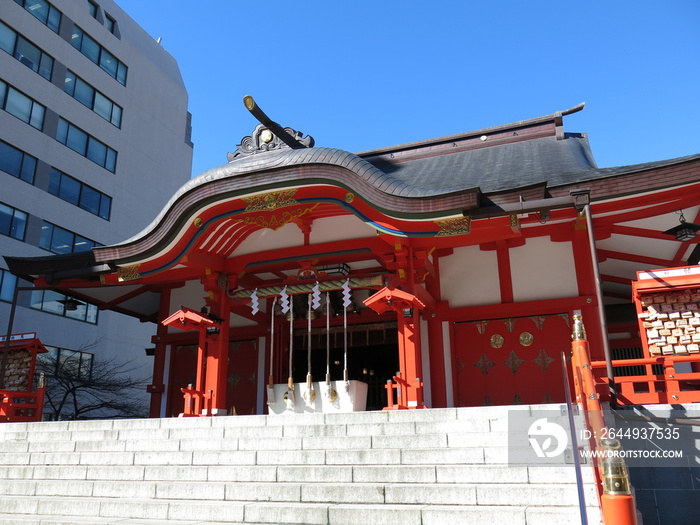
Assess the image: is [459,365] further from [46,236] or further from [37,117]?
[37,117]

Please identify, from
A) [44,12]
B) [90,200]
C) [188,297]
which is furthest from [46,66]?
[188,297]

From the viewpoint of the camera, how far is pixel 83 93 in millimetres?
25094

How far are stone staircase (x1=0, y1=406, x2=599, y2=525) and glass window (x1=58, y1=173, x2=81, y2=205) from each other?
57.8 feet

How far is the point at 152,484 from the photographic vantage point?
618cm

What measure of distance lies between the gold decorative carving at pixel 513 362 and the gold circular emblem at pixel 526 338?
0.25 m

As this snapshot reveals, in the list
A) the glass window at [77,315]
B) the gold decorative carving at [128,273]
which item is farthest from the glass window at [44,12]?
the gold decorative carving at [128,273]

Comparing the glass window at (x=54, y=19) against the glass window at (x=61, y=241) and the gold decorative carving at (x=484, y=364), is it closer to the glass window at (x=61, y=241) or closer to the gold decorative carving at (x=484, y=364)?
the glass window at (x=61, y=241)

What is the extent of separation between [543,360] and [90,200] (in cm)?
2119

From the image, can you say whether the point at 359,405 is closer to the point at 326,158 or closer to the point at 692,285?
the point at 326,158

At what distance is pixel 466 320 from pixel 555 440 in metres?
5.03

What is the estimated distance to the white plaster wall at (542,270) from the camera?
33.3 ft

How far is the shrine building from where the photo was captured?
→ 28.8ft

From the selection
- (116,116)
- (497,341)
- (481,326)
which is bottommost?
(497,341)

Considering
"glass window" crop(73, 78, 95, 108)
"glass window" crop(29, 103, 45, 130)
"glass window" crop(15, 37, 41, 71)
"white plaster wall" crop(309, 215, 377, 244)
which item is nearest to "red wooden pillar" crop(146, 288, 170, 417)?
"white plaster wall" crop(309, 215, 377, 244)
